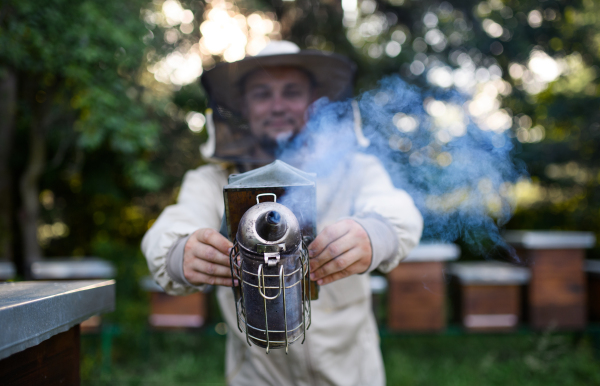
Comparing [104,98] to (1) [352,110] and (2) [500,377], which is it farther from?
(2) [500,377]

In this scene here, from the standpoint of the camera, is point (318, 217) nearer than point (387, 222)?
No

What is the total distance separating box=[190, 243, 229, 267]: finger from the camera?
1.00 metres

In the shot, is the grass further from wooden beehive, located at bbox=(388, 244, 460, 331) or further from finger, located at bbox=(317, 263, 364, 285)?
finger, located at bbox=(317, 263, 364, 285)

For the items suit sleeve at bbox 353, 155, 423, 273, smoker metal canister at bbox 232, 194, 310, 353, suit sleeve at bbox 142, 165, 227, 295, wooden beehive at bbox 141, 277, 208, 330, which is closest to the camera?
smoker metal canister at bbox 232, 194, 310, 353

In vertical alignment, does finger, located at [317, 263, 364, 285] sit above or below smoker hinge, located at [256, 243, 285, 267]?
→ below

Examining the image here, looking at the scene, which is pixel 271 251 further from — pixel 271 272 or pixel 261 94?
pixel 261 94

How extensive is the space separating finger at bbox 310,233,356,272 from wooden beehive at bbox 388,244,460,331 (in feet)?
8.31

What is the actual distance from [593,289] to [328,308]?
3.70m

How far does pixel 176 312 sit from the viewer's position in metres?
3.65

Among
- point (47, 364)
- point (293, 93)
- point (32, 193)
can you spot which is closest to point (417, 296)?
point (293, 93)

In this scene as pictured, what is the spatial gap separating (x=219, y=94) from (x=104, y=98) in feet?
6.36

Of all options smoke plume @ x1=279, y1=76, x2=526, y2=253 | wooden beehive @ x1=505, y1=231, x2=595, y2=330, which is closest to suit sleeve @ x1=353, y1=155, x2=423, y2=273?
smoke plume @ x1=279, y1=76, x2=526, y2=253

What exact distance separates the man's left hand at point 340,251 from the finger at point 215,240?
0.79 ft

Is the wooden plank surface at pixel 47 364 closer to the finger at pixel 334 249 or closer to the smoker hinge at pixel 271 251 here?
the smoker hinge at pixel 271 251
